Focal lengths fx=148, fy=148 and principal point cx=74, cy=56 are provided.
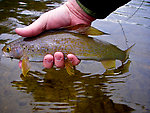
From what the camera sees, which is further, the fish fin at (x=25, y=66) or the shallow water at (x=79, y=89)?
the fish fin at (x=25, y=66)

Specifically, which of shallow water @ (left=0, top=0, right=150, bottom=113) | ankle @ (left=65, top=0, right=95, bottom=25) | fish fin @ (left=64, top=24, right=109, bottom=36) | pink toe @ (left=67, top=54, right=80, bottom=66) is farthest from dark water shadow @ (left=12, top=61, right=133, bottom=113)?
ankle @ (left=65, top=0, right=95, bottom=25)

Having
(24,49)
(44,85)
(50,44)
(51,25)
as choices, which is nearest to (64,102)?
(44,85)

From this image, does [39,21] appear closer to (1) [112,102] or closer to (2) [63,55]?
(2) [63,55]

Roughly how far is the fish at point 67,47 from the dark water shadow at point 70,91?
0.29 meters

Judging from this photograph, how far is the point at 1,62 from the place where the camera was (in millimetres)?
2988

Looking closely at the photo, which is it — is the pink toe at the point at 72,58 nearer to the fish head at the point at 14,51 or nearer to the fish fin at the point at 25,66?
the fish fin at the point at 25,66

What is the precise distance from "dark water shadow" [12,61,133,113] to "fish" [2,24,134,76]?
0.97 feet

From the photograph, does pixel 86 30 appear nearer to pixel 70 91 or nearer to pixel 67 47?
pixel 67 47

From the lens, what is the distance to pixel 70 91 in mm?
2410

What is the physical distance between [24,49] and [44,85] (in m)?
0.69

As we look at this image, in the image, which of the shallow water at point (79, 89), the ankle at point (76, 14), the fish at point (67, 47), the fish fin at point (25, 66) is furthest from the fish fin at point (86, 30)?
the fish fin at point (25, 66)

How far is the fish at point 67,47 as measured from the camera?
2342 mm

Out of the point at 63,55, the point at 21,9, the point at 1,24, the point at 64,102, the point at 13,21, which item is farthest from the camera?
the point at 21,9

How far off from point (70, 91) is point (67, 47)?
0.72 meters
